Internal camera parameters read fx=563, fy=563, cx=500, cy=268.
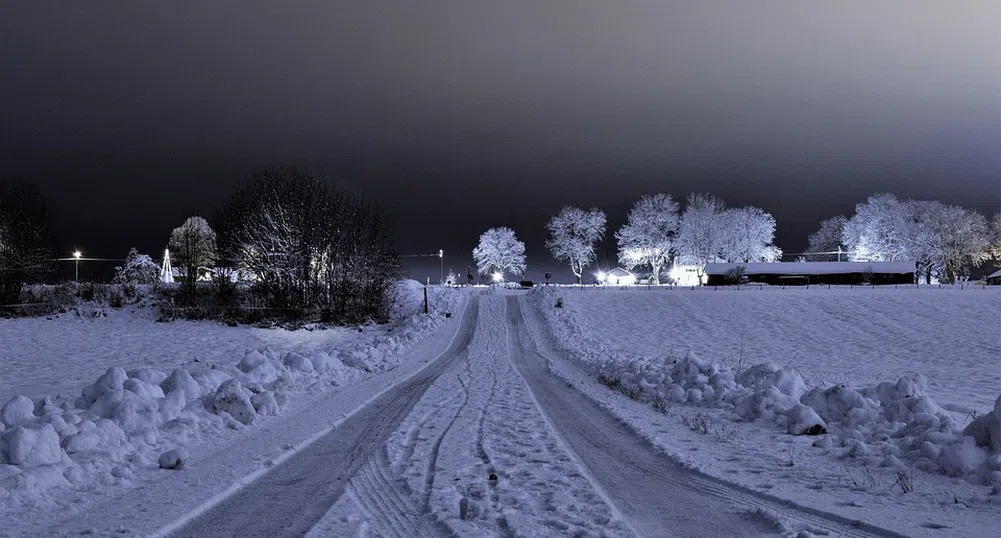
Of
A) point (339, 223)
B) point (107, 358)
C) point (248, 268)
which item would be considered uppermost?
point (339, 223)

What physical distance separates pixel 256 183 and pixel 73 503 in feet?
128

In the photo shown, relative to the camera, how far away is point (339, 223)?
41156 mm

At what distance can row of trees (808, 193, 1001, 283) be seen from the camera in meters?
93.4

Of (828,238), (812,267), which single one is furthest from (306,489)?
(828,238)

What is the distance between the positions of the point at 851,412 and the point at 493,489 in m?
5.93

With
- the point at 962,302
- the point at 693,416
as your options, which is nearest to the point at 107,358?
the point at 693,416

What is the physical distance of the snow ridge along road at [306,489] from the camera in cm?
476

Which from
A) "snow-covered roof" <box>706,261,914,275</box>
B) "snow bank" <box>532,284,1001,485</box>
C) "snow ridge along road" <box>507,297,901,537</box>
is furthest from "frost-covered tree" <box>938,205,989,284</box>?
"snow ridge along road" <box>507,297,901,537</box>

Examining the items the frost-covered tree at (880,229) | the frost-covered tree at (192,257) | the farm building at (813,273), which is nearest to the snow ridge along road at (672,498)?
the frost-covered tree at (192,257)

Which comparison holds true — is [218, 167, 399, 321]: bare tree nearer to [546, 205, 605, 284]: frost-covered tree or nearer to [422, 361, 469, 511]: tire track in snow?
[422, 361, 469, 511]: tire track in snow

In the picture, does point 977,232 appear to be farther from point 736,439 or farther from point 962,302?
point 736,439

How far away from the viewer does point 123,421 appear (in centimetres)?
774

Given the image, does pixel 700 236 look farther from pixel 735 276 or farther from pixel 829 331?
pixel 829 331

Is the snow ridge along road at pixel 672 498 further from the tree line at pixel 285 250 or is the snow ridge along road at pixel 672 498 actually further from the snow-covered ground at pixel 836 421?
the tree line at pixel 285 250
